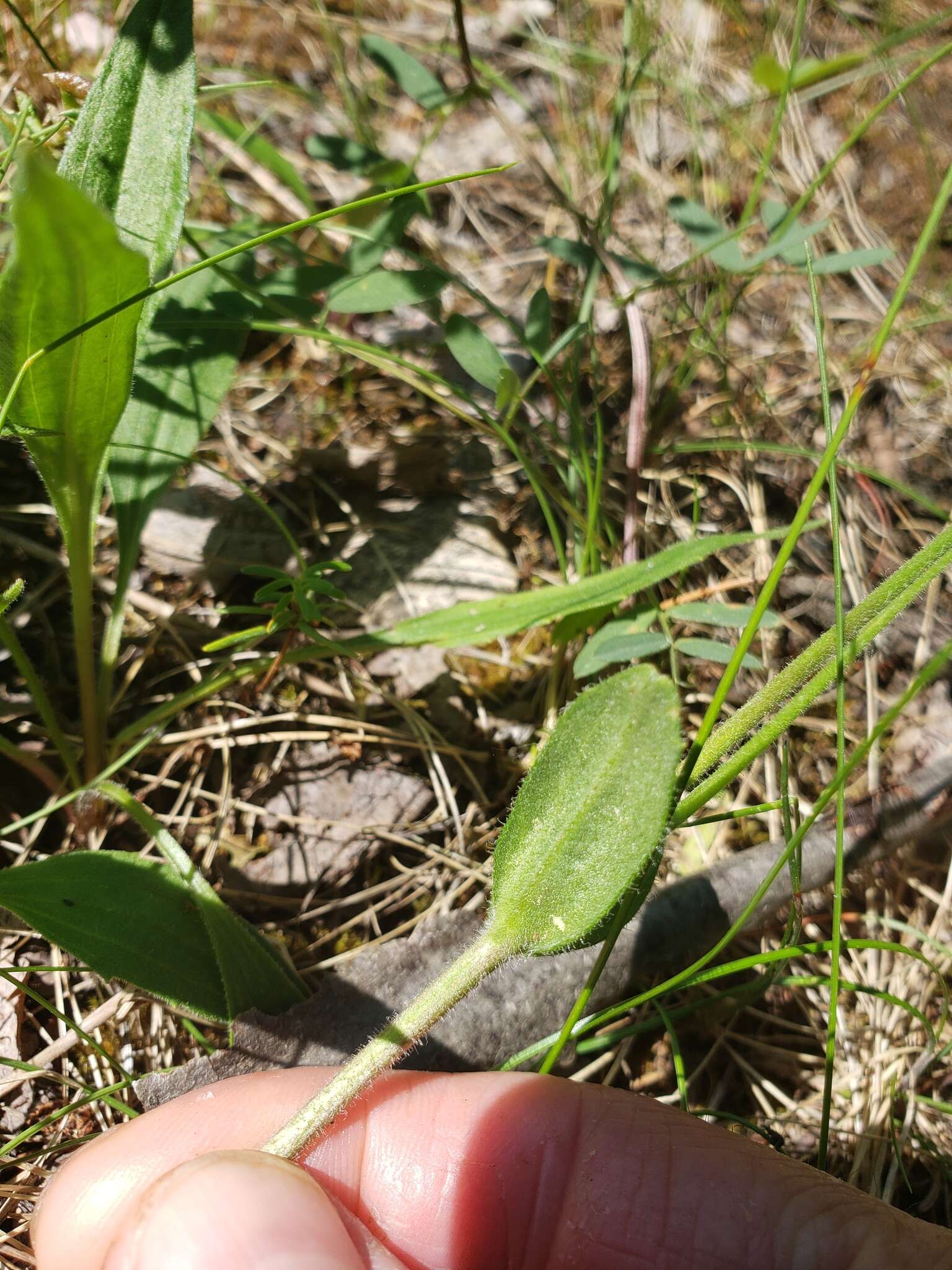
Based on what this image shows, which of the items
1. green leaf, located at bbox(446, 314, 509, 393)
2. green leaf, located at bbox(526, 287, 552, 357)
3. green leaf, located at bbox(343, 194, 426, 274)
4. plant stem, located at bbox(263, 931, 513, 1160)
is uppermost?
green leaf, located at bbox(343, 194, 426, 274)

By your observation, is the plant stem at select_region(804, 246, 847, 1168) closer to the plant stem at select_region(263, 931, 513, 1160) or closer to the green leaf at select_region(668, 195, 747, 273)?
the plant stem at select_region(263, 931, 513, 1160)

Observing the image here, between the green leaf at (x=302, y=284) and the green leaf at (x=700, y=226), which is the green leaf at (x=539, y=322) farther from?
the green leaf at (x=700, y=226)

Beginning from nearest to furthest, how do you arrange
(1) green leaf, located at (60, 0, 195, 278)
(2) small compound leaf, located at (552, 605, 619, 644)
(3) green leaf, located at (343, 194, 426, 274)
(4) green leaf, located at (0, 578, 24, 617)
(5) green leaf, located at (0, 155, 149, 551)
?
(5) green leaf, located at (0, 155, 149, 551)
(4) green leaf, located at (0, 578, 24, 617)
(1) green leaf, located at (60, 0, 195, 278)
(2) small compound leaf, located at (552, 605, 619, 644)
(3) green leaf, located at (343, 194, 426, 274)

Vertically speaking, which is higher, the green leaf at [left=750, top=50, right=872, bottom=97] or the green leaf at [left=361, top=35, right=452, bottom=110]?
the green leaf at [left=750, top=50, right=872, bottom=97]

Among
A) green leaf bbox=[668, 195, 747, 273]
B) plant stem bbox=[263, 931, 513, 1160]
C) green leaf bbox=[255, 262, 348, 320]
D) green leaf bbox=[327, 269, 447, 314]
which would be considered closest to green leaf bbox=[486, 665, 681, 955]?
plant stem bbox=[263, 931, 513, 1160]

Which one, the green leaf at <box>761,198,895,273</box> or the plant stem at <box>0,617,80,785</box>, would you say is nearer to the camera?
the plant stem at <box>0,617,80,785</box>

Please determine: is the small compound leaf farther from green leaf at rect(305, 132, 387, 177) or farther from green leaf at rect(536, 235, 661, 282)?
green leaf at rect(305, 132, 387, 177)

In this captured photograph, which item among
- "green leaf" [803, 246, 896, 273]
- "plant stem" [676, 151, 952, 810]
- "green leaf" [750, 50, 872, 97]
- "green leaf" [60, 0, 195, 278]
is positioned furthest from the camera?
"green leaf" [750, 50, 872, 97]
